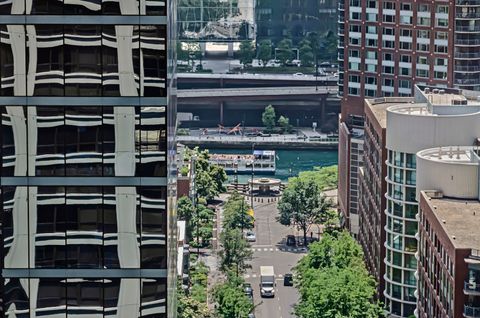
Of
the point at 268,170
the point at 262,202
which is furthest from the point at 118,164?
the point at 268,170

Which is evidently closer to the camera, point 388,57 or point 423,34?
point 423,34

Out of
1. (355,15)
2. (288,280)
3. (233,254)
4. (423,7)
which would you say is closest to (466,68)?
(423,7)

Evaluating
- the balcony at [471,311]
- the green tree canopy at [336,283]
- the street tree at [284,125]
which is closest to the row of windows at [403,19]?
the green tree canopy at [336,283]

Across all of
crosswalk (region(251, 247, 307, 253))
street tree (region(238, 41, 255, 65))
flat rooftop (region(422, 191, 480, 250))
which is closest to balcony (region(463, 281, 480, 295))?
flat rooftop (region(422, 191, 480, 250))

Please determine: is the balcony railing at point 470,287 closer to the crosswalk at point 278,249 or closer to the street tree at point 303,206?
the crosswalk at point 278,249

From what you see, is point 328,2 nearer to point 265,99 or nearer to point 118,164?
point 265,99

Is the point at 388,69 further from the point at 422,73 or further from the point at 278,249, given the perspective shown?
the point at 278,249

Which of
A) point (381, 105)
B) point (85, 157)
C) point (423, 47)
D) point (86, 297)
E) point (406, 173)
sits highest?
point (85, 157)
